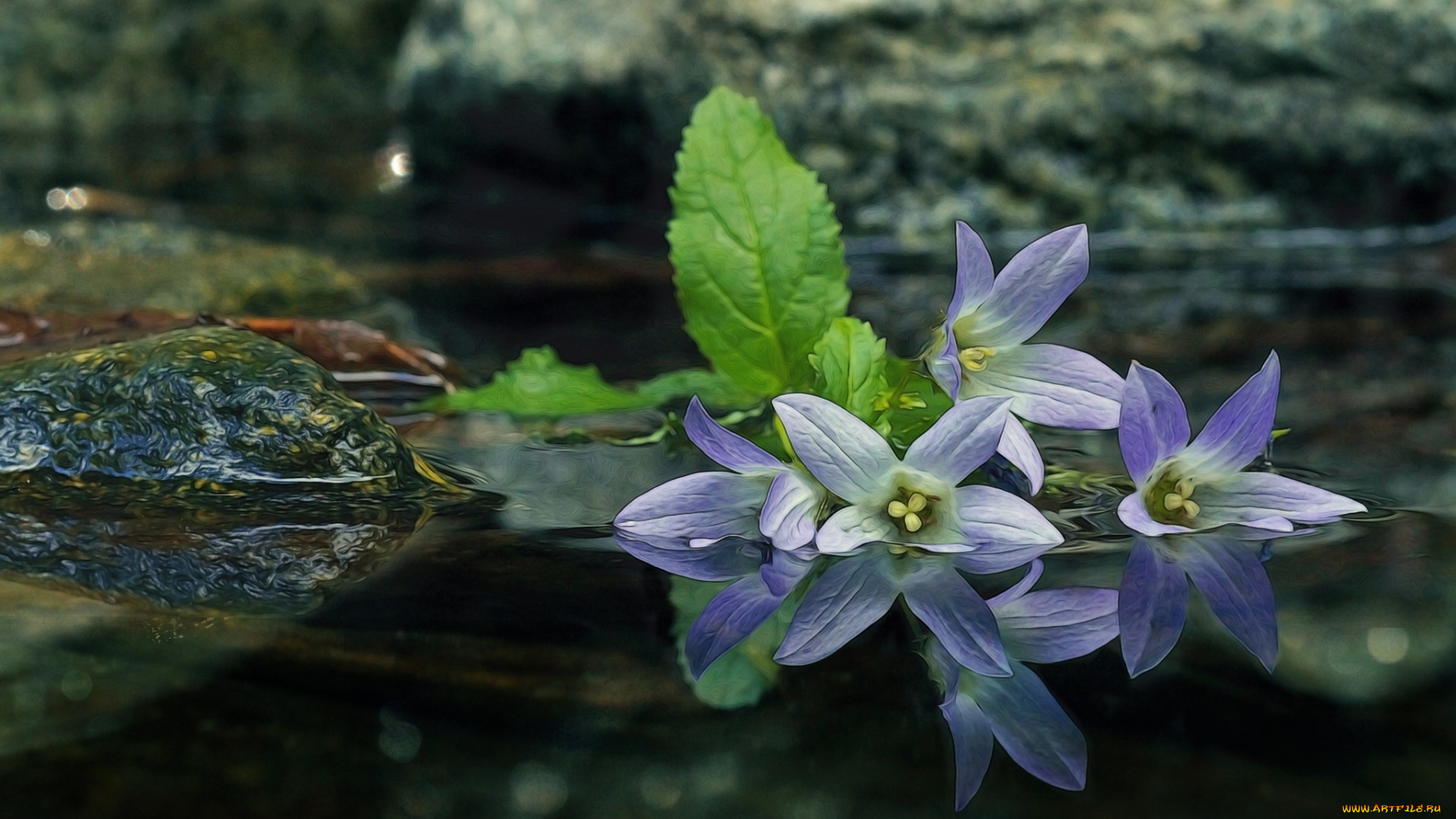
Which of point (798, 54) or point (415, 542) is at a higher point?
point (798, 54)

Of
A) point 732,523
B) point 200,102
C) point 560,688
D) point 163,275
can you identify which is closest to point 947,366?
point 732,523

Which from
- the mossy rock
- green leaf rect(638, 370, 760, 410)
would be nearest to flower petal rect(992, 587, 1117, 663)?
green leaf rect(638, 370, 760, 410)

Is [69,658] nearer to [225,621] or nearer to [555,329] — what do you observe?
[225,621]

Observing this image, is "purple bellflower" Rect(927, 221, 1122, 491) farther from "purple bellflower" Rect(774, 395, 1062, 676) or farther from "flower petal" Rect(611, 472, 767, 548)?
"flower petal" Rect(611, 472, 767, 548)

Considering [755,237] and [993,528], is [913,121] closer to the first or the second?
[755,237]

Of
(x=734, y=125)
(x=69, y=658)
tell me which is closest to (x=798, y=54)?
(x=734, y=125)

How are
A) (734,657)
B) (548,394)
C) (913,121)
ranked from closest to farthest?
1. (734,657)
2. (548,394)
3. (913,121)

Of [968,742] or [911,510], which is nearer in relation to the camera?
[968,742]
